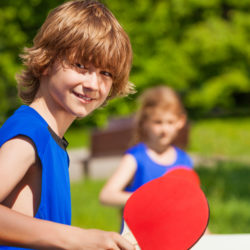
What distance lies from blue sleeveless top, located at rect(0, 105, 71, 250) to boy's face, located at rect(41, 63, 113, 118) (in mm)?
89

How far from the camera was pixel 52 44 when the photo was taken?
4.54 ft

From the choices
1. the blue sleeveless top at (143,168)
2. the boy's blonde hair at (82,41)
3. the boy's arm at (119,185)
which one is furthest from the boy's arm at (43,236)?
the blue sleeveless top at (143,168)

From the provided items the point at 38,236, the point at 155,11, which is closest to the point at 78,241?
the point at 38,236

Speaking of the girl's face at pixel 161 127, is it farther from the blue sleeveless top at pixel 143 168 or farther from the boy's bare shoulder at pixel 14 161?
the boy's bare shoulder at pixel 14 161

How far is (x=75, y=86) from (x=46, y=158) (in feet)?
0.80

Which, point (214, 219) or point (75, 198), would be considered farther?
point (75, 198)

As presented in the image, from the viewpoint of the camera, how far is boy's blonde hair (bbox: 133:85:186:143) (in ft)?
9.76

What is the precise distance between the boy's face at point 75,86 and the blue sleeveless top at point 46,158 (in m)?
0.09

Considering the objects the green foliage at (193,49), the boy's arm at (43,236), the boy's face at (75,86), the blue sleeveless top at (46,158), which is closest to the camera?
the boy's arm at (43,236)

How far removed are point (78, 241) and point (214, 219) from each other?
413 cm

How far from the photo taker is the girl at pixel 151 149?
255 centimetres

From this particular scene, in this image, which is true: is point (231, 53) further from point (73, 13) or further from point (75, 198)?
point (73, 13)

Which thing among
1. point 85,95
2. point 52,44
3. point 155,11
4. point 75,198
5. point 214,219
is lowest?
point 75,198

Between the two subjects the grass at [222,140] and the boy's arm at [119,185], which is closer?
the boy's arm at [119,185]
